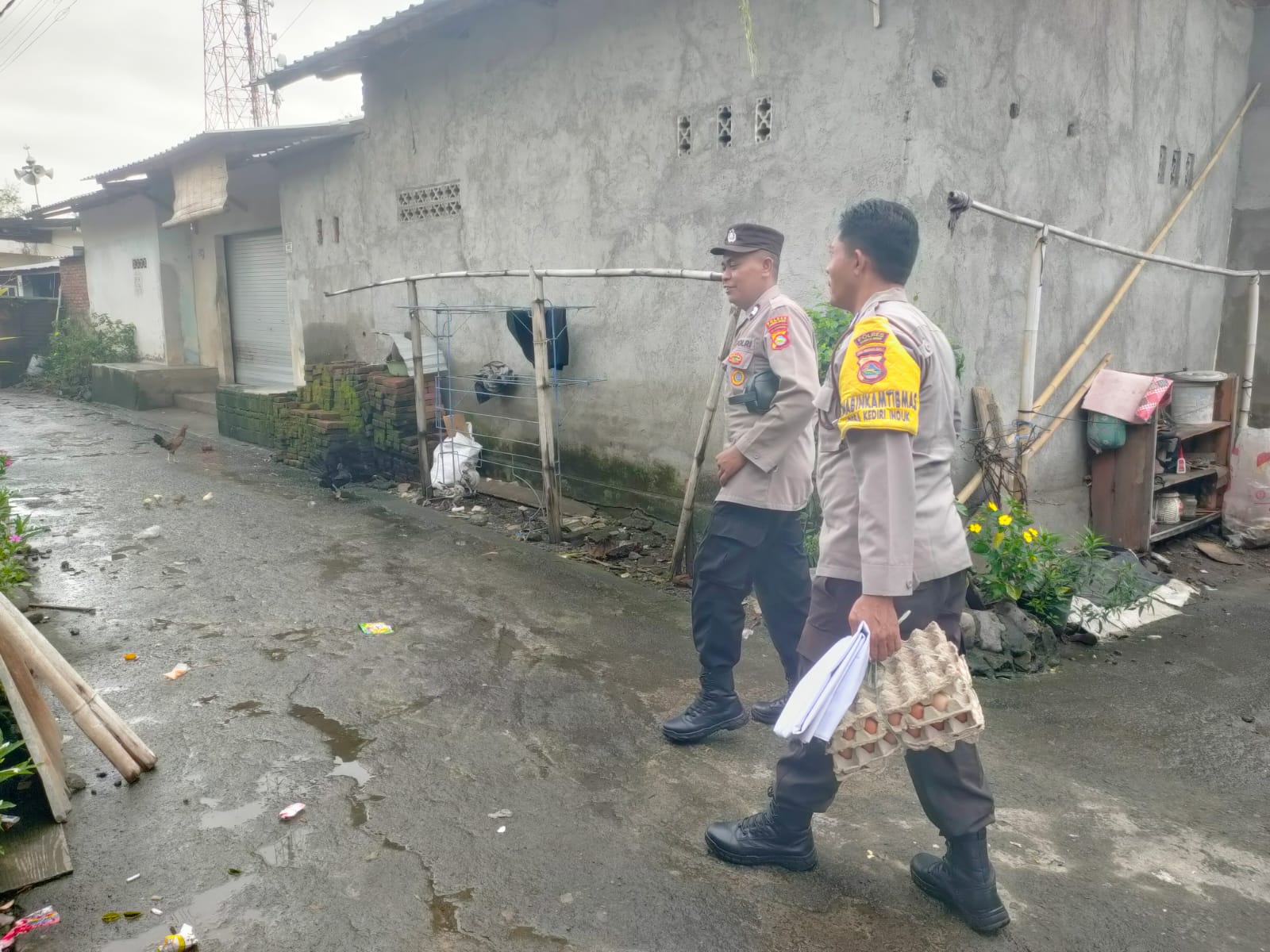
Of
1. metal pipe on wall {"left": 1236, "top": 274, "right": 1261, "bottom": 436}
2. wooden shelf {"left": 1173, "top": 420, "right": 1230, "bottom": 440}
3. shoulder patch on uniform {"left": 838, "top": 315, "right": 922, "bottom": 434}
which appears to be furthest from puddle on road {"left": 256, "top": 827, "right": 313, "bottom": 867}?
metal pipe on wall {"left": 1236, "top": 274, "right": 1261, "bottom": 436}

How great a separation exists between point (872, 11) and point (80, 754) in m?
5.25

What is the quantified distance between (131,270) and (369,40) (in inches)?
372

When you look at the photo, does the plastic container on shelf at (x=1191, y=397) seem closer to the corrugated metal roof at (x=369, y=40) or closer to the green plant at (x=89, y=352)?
the corrugated metal roof at (x=369, y=40)

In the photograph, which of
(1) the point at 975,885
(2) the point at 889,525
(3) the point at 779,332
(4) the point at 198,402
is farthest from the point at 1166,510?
(4) the point at 198,402

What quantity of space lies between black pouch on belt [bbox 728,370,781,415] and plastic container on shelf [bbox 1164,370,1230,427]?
4777 mm

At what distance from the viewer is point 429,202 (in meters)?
8.55

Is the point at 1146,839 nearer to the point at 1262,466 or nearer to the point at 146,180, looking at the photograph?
the point at 1262,466

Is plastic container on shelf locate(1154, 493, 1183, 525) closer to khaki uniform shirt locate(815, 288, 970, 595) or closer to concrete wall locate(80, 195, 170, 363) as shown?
khaki uniform shirt locate(815, 288, 970, 595)

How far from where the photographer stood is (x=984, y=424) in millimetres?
5363

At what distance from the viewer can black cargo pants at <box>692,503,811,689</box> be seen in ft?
11.1

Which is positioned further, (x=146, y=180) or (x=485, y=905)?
(x=146, y=180)

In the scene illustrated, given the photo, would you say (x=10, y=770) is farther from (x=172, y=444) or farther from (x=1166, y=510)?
(x=172, y=444)

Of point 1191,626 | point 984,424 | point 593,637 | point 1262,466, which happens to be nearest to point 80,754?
point 593,637

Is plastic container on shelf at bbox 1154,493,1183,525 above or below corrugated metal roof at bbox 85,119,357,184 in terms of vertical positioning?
below
